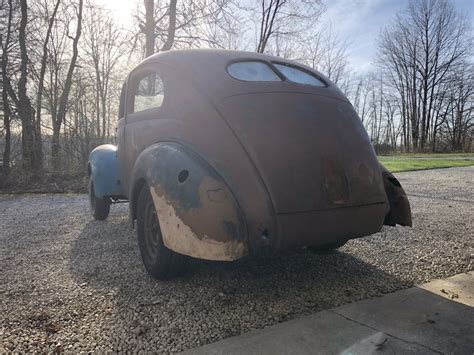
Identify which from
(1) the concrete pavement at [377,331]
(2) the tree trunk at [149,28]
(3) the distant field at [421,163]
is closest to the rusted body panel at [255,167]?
(1) the concrete pavement at [377,331]

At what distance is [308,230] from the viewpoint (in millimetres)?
2459

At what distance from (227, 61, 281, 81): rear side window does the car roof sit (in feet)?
0.18

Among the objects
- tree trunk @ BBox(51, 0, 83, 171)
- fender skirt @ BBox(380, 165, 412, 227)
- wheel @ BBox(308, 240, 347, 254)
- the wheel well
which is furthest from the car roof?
tree trunk @ BBox(51, 0, 83, 171)

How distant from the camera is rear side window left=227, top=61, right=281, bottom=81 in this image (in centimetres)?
295

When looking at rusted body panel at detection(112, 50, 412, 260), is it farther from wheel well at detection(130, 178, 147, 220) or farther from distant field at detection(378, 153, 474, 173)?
distant field at detection(378, 153, 474, 173)

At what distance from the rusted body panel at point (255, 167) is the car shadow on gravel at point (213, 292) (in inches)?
16.0

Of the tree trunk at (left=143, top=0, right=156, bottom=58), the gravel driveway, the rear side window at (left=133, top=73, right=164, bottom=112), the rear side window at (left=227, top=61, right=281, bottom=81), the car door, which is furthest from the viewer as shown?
the tree trunk at (left=143, top=0, right=156, bottom=58)

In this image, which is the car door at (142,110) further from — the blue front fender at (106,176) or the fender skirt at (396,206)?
the fender skirt at (396,206)

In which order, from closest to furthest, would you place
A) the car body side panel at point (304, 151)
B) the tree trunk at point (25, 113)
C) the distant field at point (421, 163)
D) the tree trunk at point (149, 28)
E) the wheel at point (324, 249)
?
the car body side panel at point (304, 151) < the wheel at point (324, 249) < the tree trunk at point (25, 113) < the tree trunk at point (149, 28) < the distant field at point (421, 163)

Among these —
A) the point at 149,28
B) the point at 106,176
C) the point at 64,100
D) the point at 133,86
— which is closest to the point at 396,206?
the point at 133,86

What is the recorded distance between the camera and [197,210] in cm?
241

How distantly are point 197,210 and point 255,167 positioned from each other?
0.47 m

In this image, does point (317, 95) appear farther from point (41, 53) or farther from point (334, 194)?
point (41, 53)

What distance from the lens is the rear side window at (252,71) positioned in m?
2.95
